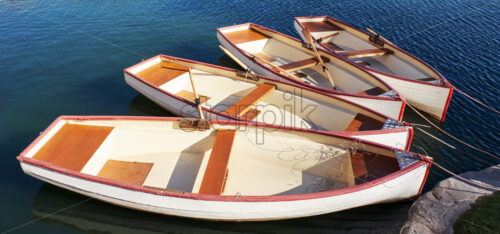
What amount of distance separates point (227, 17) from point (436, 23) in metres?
16.0

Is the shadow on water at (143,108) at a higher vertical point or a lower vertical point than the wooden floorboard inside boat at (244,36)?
lower

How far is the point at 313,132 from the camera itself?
1061 cm

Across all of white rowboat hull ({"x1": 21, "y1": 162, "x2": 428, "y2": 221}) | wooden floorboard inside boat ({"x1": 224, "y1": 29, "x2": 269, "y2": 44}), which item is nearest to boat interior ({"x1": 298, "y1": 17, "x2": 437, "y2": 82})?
wooden floorboard inside boat ({"x1": 224, "y1": 29, "x2": 269, "y2": 44})

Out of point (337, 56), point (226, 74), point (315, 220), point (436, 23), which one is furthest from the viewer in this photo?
point (436, 23)

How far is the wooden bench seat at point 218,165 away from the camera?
30.2ft

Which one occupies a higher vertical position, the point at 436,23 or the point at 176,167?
the point at 436,23

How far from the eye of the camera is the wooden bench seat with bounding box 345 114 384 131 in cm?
1140

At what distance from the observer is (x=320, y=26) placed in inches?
842

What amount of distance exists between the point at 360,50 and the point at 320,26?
12.7 ft

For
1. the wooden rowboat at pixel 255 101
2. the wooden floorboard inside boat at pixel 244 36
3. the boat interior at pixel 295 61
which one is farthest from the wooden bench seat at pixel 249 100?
the wooden floorboard inside boat at pixel 244 36

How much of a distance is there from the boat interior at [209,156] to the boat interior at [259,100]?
147 cm

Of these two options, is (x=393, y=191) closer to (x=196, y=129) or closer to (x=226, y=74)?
(x=196, y=129)

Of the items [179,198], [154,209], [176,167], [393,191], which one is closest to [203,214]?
[179,198]

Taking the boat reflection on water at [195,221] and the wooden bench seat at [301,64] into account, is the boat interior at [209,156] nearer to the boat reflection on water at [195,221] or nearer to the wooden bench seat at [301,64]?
the boat reflection on water at [195,221]
